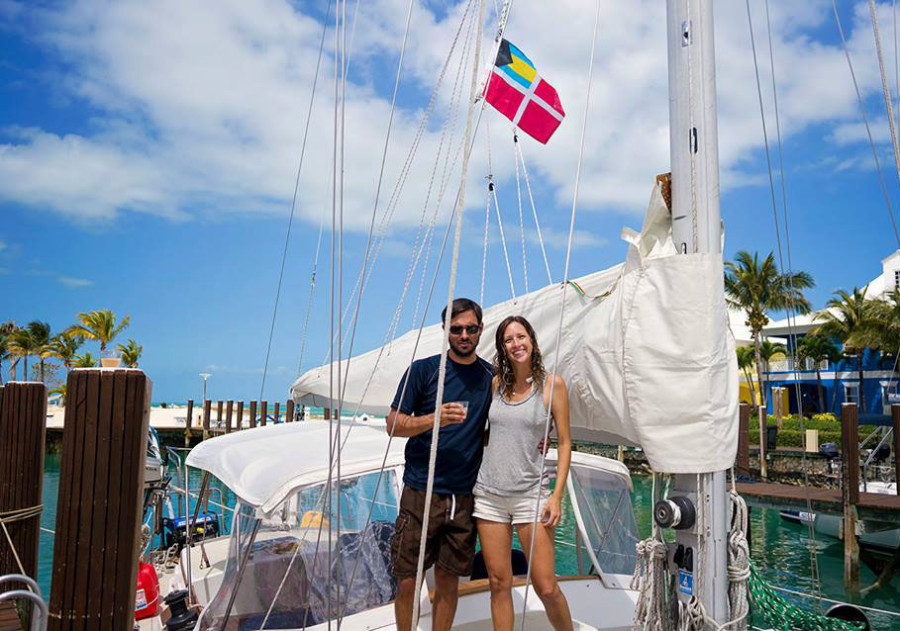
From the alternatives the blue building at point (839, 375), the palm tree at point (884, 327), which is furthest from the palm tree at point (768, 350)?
the palm tree at point (884, 327)

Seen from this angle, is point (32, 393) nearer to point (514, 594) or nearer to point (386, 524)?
point (386, 524)

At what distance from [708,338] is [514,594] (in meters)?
1.92

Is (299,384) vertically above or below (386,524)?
above

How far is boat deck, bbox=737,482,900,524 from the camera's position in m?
14.5

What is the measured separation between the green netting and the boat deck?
31.4 ft

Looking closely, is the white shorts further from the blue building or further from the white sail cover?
the blue building

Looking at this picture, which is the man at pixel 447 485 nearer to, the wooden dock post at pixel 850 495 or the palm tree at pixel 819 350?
the wooden dock post at pixel 850 495

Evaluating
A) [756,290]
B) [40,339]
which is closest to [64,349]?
[40,339]

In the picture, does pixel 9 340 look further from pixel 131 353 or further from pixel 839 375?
pixel 839 375

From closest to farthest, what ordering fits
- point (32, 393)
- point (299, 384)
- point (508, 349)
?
point (508, 349)
point (32, 393)
point (299, 384)

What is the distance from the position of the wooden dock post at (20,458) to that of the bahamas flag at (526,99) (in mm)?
4635

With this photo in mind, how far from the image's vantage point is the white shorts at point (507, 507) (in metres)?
3.32

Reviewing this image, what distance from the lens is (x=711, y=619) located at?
2900mm

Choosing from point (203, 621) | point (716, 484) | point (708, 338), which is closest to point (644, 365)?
point (708, 338)
